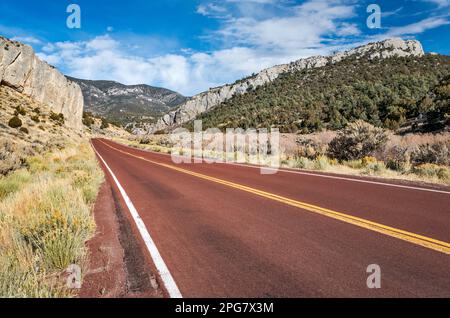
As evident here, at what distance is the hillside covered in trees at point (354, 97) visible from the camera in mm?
35812

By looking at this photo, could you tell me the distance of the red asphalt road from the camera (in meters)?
3.65

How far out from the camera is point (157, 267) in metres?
4.36

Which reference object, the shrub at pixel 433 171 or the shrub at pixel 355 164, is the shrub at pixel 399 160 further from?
the shrub at pixel 355 164

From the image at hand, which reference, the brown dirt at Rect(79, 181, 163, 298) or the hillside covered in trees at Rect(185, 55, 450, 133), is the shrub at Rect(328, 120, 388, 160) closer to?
the hillside covered in trees at Rect(185, 55, 450, 133)

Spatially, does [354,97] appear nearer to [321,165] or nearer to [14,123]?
[321,165]

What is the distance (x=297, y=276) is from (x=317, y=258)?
2.14 ft

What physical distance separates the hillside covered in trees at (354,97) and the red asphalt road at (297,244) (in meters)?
24.5

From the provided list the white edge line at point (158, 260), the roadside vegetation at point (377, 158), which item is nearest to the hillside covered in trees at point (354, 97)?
the roadside vegetation at point (377, 158)

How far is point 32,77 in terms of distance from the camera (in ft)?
202

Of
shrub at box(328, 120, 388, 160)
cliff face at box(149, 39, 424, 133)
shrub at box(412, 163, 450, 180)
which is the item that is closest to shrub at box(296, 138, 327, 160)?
shrub at box(328, 120, 388, 160)

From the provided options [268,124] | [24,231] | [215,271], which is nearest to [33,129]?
[268,124]

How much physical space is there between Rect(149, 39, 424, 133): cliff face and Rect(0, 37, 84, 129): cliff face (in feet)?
167

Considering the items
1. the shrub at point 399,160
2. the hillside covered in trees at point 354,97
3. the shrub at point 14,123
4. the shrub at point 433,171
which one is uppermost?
the hillside covered in trees at point 354,97
